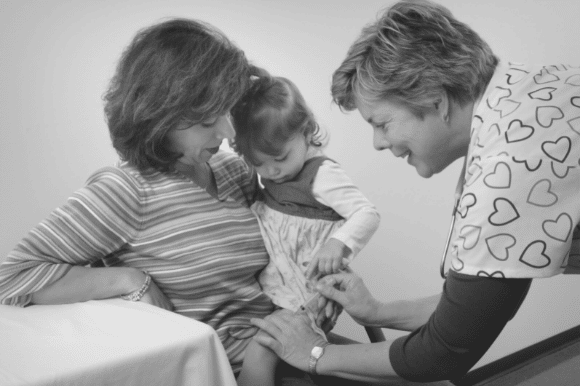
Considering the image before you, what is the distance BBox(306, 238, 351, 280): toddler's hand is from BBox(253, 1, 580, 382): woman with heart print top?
0.15 feet

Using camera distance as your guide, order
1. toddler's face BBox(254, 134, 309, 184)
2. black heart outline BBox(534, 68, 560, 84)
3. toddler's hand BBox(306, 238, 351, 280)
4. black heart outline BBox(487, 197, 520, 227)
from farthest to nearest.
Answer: toddler's face BBox(254, 134, 309, 184), toddler's hand BBox(306, 238, 351, 280), black heart outline BBox(534, 68, 560, 84), black heart outline BBox(487, 197, 520, 227)

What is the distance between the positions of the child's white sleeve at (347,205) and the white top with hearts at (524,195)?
472 mm

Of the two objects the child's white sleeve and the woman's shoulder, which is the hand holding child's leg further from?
the woman's shoulder

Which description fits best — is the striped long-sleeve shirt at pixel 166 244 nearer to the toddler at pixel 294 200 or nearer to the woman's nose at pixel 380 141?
the toddler at pixel 294 200

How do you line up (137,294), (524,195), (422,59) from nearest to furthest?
1. (524,195)
2. (422,59)
3. (137,294)

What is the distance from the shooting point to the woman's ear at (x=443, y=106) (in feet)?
3.96

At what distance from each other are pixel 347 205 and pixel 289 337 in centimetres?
36

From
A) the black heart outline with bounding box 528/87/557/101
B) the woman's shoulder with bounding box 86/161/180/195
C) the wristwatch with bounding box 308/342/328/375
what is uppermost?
the black heart outline with bounding box 528/87/557/101

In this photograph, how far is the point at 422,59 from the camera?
1206 millimetres

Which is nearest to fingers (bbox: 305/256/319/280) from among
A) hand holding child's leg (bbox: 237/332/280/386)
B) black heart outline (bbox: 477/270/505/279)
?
hand holding child's leg (bbox: 237/332/280/386)

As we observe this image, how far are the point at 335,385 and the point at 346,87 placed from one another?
28.1 inches

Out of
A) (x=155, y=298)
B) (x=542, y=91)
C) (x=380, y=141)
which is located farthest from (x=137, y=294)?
(x=542, y=91)

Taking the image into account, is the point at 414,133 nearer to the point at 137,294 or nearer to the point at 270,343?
the point at 270,343

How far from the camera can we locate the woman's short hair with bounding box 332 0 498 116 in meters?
1.20
